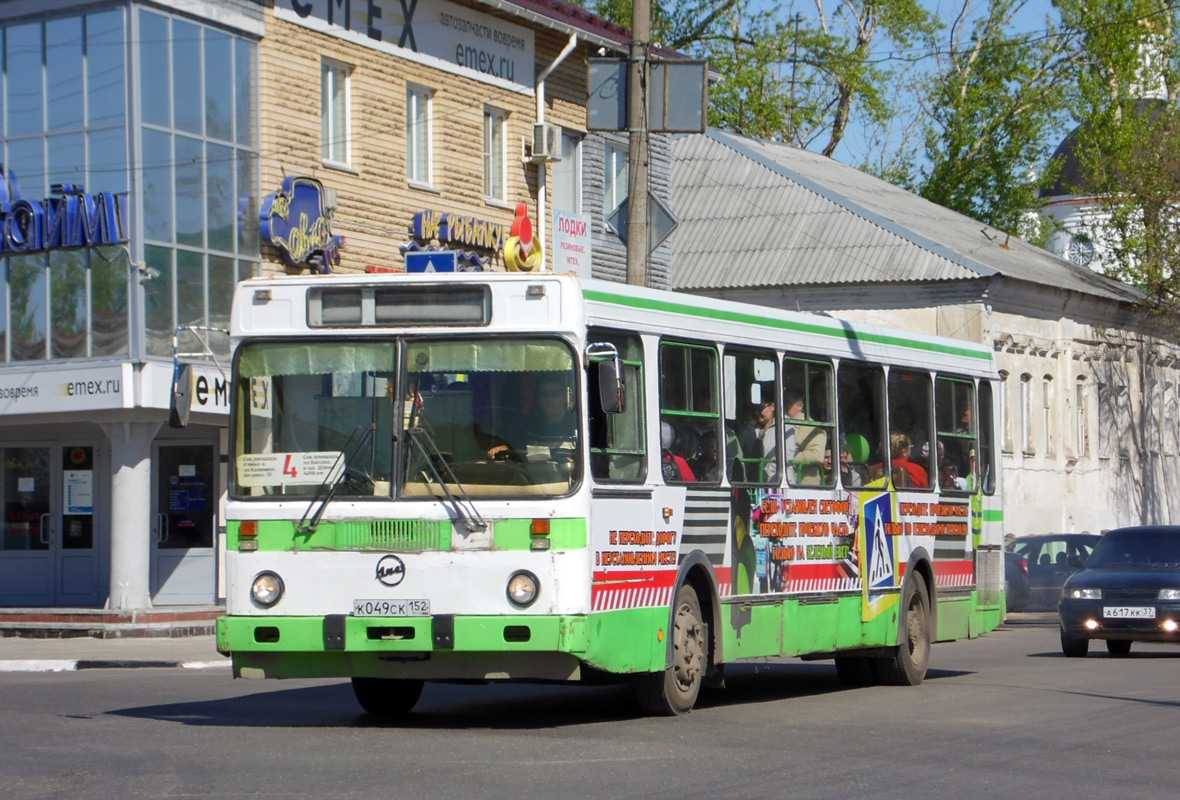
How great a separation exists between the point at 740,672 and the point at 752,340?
5266 millimetres

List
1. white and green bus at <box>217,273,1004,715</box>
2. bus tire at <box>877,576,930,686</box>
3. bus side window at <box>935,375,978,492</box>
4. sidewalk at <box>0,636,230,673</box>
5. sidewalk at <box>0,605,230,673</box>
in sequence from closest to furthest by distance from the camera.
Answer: white and green bus at <box>217,273,1004,715</box>, bus tire at <box>877,576,930,686</box>, bus side window at <box>935,375,978,492</box>, sidewalk at <box>0,636,230,673</box>, sidewalk at <box>0,605,230,673</box>

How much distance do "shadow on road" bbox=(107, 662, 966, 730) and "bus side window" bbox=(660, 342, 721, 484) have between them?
1.70 metres

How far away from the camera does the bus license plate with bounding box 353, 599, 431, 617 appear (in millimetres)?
11070

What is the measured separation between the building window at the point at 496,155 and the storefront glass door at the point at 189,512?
278 inches

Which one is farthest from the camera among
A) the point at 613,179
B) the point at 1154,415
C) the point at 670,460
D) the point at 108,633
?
the point at 1154,415

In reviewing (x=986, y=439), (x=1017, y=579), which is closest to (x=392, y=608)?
(x=986, y=439)

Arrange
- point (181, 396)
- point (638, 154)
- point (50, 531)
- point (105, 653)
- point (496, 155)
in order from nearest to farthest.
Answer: point (181, 396), point (638, 154), point (105, 653), point (50, 531), point (496, 155)

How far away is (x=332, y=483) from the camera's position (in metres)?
11.4

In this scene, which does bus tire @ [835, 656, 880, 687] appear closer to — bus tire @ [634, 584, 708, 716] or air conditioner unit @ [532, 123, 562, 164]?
bus tire @ [634, 584, 708, 716]

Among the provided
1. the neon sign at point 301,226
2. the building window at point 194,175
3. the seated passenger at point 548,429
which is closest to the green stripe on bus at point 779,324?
the seated passenger at point 548,429

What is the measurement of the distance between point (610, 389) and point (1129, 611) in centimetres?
1188

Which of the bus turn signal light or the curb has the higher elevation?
the bus turn signal light

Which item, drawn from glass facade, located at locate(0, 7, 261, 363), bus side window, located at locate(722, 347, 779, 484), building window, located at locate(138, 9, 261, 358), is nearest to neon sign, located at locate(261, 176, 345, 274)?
building window, located at locate(138, 9, 261, 358)

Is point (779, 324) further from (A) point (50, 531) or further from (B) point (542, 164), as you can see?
(B) point (542, 164)
